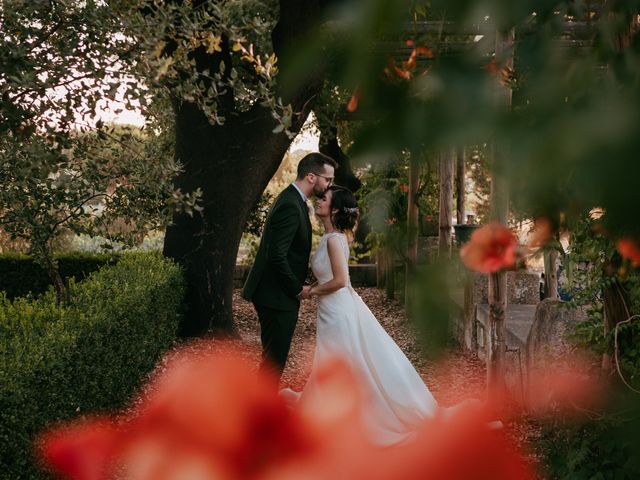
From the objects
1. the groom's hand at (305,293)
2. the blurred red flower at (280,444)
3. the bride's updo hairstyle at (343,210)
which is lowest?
the blurred red flower at (280,444)

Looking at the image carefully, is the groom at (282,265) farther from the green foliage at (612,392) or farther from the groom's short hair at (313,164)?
the green foliage at (612,392)

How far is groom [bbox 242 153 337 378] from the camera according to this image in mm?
5336

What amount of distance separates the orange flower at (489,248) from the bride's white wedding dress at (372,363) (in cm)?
388

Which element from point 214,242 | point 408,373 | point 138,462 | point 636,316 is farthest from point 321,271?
point 214,242

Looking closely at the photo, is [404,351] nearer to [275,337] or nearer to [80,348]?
[275,337]

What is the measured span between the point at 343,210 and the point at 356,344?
2.93 ft

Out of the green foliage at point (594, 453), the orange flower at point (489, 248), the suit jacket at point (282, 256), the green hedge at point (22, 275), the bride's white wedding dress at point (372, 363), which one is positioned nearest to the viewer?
the orange flower at point (489, 248)

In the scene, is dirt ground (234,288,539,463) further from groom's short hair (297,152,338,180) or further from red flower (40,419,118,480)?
red flower (40,419,118,480)

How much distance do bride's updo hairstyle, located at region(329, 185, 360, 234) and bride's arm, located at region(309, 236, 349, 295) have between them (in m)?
0.10

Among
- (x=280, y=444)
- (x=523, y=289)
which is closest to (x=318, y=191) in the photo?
(x=280, y=444)

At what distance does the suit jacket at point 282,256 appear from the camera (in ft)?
17.5

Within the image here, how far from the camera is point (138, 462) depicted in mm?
5094

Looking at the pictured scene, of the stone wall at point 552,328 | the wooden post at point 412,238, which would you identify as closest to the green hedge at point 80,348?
the stone wall at point 552,328

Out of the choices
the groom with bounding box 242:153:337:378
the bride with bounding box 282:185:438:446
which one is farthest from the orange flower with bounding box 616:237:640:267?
the groom with bounding box 242:153:337:378
